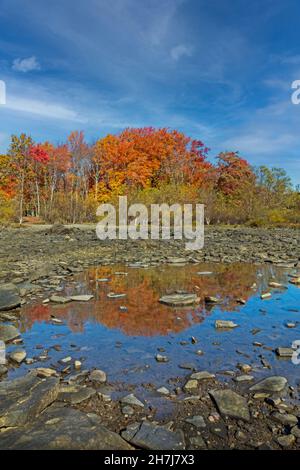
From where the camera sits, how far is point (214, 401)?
316 cm

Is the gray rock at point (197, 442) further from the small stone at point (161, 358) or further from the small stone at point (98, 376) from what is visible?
the small stone at point (161, 358)

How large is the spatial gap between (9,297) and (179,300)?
9.58 feet

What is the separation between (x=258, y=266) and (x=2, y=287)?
22.3ft

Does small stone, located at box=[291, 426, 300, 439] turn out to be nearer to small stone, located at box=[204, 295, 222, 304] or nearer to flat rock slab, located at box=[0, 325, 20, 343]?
flat rock slab, located at box=[0, 325, 20, 343]

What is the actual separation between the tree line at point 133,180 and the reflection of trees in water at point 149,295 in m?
22.9

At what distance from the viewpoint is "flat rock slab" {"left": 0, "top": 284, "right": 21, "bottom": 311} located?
6027 mm

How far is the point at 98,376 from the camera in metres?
3.66

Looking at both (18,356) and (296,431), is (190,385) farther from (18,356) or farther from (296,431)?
(18,356)

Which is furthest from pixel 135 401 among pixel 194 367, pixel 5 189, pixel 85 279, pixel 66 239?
pixel 5 189

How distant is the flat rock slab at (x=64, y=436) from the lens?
243 centimetres

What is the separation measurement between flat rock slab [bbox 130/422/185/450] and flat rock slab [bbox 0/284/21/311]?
3963 millimetres
